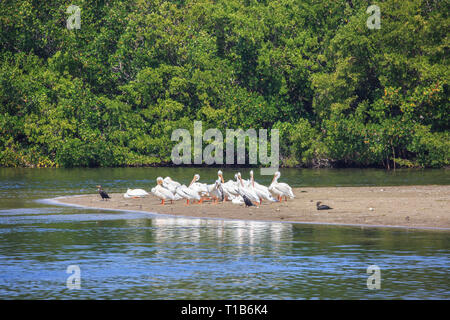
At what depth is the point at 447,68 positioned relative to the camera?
206ft

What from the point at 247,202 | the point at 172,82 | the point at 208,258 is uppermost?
the point at 172,82

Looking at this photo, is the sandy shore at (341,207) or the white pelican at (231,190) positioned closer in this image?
the sandy shore at (341,207)

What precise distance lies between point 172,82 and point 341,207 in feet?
150

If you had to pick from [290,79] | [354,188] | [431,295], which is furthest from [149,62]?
[431,295]

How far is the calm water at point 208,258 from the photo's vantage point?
17.4m

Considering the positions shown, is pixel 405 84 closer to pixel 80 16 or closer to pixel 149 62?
pixel 149 62

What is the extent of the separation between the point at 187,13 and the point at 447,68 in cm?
2653

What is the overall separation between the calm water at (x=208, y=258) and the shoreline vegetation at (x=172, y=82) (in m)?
40.1

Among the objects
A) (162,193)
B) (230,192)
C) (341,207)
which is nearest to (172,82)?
(162,193)

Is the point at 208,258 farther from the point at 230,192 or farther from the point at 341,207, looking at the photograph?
the point at 230,192

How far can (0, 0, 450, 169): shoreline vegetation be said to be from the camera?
69312 millimetres

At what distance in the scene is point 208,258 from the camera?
69.3 ft

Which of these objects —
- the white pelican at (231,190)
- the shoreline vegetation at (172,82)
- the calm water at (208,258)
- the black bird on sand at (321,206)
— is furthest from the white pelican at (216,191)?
the shoreline vegetation at (172,82)

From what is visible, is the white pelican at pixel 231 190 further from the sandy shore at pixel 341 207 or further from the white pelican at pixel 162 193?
the white pelican at pixel 162 193
